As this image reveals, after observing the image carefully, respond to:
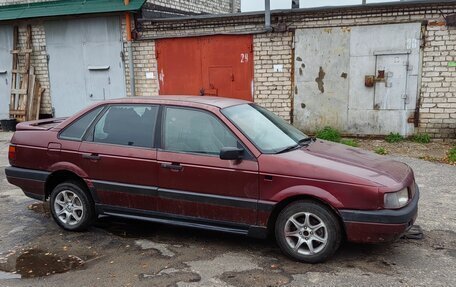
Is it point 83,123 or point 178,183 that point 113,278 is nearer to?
point 178,183

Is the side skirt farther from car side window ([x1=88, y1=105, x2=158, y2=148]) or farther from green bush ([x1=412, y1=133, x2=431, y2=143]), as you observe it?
green bush ([x1=412, y1=133, x2=431, y2=143])

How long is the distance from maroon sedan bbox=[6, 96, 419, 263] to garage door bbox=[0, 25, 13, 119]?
9401 mm

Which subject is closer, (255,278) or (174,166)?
(255,278)

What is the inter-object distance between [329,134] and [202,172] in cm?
642

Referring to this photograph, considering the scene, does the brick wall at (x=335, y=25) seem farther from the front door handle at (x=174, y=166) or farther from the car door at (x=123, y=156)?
the front door handle at (x=174, y=166)

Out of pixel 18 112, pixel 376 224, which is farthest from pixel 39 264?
pixel 18 112

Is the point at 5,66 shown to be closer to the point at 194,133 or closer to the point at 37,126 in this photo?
the point at 37,126

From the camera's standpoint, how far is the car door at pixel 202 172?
4164mm

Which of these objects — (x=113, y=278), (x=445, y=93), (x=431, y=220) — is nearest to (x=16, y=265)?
Answer: (x=113, y=278)

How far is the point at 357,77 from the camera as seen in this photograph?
9992mm

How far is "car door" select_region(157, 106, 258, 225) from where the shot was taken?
4.16m

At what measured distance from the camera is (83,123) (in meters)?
4.98

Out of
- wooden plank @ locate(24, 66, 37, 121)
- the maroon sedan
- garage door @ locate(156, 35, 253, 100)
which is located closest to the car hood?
the maroon sedan

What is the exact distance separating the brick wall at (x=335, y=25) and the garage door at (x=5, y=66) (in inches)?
192
